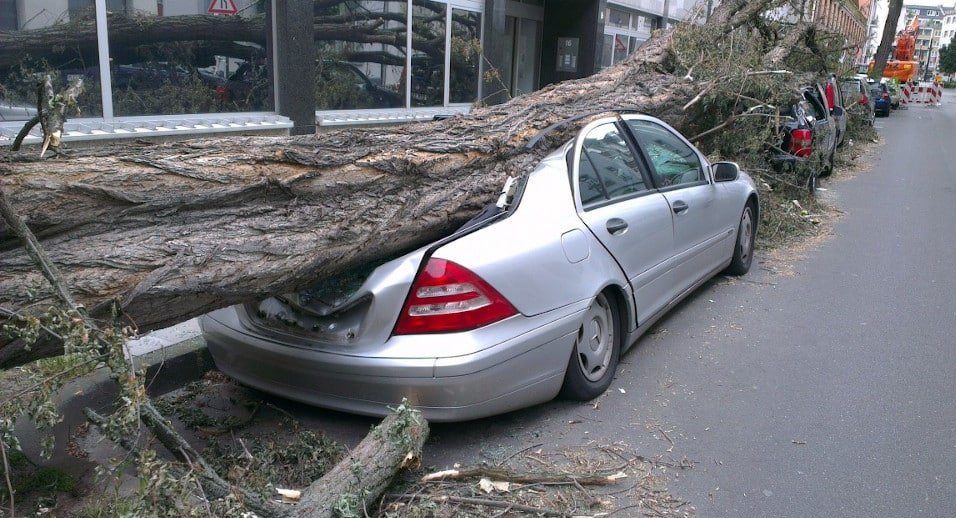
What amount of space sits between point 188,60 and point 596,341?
244 inches

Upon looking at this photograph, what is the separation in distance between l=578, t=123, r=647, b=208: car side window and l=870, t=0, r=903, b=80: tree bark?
36391 millimetres

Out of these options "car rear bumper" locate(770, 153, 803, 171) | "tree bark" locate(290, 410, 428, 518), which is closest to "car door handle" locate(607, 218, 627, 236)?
"tree bark" locate(290, 410, 428, 518)

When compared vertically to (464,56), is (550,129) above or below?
below

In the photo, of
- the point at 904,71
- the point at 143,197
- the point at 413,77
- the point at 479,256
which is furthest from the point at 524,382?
the point at 904,71

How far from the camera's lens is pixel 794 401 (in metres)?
4.71

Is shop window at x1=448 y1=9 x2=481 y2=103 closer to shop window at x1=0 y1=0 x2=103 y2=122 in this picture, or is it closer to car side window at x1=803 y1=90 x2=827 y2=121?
car side window at x1=803 y1=90 x2=827 y2=121

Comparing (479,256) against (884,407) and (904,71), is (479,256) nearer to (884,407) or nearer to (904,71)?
(884,407)

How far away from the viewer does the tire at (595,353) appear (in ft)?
14.6

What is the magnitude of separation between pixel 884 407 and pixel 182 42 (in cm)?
742

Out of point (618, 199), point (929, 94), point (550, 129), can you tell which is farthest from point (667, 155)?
point (929, 94)

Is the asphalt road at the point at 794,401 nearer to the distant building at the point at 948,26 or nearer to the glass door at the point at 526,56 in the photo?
the glass door at the point at 526,56

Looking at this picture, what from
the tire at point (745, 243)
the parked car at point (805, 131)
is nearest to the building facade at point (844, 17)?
the parked car at point (805, 131)

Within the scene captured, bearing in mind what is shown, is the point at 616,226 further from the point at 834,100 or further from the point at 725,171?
the point at 834,100

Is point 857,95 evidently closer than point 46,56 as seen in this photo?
No
